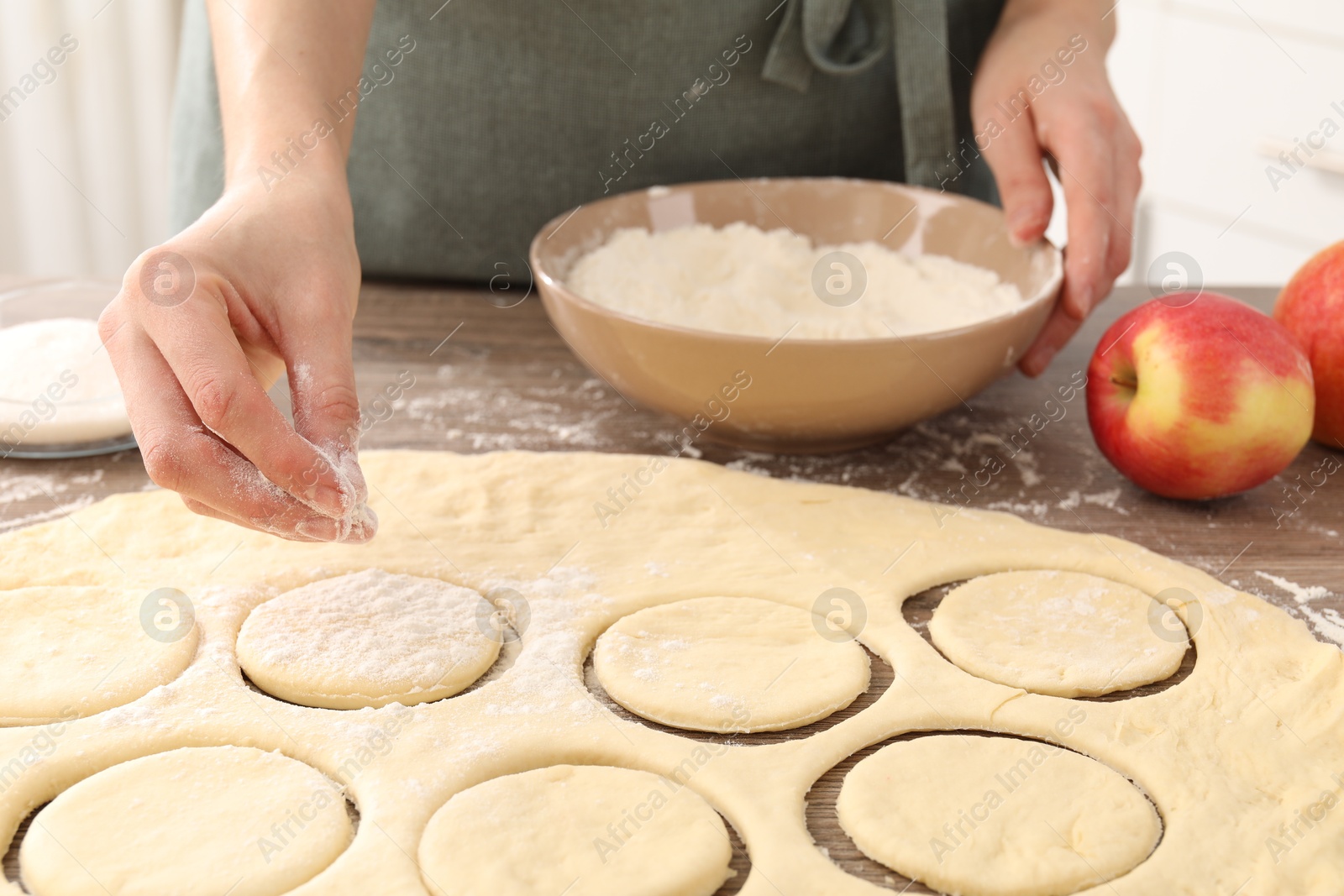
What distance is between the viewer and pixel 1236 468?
1.25m

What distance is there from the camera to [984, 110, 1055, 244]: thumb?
146 cm

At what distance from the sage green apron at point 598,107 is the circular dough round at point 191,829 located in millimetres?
1085

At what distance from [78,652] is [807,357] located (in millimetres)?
769

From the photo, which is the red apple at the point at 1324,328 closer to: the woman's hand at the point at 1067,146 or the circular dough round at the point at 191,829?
the woman's hand at the point at 1067,146

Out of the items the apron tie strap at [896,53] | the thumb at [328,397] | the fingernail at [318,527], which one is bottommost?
the fingernail at [318,527]

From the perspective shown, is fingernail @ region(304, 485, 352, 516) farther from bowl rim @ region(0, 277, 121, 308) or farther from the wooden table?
bowl rim @ region(0, 277, 121, 308)

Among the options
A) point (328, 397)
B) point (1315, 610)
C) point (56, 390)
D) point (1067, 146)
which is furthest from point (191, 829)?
point (1067, 146)

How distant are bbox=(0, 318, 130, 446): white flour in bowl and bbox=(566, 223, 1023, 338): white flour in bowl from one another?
1.91ft

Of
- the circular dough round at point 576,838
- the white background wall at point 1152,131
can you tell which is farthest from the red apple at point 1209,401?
the white background wall at point 1152,131

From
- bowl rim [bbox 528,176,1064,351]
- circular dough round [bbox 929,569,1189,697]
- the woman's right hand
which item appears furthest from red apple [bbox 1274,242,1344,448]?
the woman's right hand

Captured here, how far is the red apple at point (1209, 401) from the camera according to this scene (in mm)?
1229

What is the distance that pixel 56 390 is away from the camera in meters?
1.36

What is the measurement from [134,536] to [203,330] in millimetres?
357

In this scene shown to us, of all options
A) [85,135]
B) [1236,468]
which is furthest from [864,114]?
[85,135]
